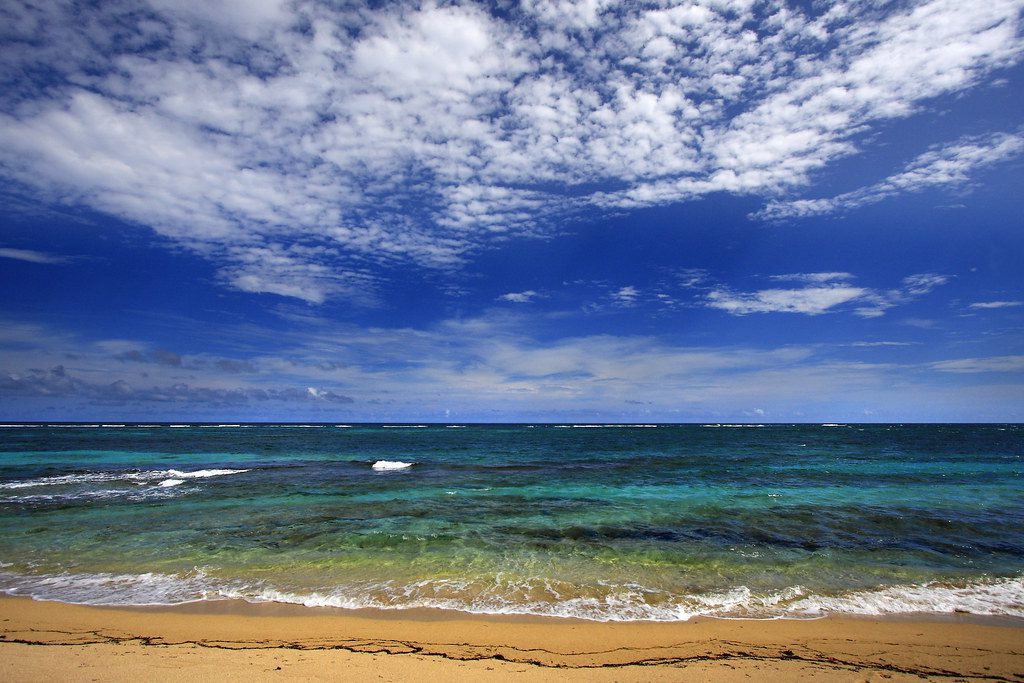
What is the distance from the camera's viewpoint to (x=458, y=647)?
6348 millimetres

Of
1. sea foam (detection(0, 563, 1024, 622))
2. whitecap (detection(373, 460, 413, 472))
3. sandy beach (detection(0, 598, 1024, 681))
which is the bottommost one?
whitecap (detection(373, 460, 413, 472))

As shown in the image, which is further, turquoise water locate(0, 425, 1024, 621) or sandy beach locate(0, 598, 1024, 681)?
turquoise water locate(0, 425, 1024, 621)

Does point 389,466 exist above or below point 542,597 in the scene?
below

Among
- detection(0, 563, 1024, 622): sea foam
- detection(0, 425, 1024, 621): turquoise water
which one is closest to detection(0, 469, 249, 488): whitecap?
detection(0, 425, 1024, 621): turquoise water

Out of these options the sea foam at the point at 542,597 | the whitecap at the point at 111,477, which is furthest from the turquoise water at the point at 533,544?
the whitecap at the point at 111,477

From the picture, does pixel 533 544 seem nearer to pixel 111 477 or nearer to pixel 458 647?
pixel 458 647

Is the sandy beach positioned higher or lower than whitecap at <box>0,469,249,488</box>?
higher

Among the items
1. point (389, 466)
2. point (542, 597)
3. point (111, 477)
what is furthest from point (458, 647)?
point (111, 477)

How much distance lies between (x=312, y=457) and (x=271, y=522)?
985 inches

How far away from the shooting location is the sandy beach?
5.55 metres

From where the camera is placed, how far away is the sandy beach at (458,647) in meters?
5.55

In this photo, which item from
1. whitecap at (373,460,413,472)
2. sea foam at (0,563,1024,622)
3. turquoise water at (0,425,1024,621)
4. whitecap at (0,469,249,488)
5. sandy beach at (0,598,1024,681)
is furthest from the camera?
whitecap at (373,460,413,472)

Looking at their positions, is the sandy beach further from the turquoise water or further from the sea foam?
the turquoise water

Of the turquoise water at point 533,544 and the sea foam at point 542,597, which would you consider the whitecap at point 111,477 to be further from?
the sea foam at point 542,597
